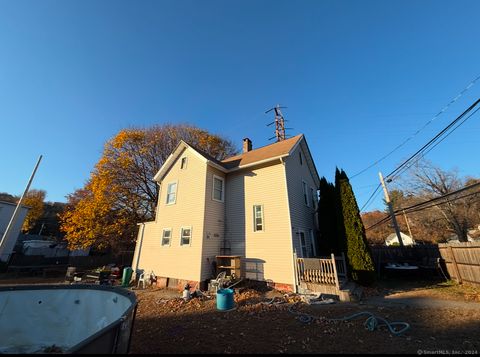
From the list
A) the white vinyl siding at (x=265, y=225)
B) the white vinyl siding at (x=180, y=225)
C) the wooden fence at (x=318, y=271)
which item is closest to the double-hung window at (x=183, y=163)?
the white vinyl siding at (x=180, y=225)

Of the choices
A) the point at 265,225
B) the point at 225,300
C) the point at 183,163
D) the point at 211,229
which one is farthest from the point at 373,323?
the point at 183,163

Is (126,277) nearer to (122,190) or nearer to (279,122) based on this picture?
(122,190)

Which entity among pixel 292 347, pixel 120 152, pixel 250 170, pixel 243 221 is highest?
pixel 120 152

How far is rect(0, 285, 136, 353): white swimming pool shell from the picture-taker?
6.71 metres

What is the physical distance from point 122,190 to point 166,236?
9492 mm

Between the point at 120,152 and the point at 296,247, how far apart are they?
61.4 ft

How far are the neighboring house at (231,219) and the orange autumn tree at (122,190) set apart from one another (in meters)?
5.99

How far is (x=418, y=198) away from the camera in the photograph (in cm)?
2681

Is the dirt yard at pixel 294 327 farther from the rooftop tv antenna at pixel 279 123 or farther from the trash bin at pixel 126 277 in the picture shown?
the rooftop tv antenna at pixel 279 123

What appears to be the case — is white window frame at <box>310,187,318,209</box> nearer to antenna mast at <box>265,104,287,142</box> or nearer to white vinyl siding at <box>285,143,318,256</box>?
white vinyl siding at <box>285,143,318,256</box>

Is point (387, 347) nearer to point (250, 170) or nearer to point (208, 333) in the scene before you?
point (208, 333)

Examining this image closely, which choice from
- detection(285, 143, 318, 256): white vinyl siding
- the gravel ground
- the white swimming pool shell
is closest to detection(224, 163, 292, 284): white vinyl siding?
detection(285, 143, 318, 256): white vinyl siding

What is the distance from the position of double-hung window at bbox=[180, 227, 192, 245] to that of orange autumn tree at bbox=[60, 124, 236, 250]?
965 centimetres

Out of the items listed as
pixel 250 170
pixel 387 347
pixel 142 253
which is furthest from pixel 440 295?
pixel 142 253
